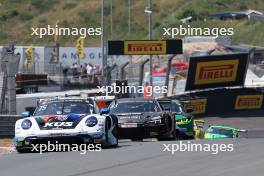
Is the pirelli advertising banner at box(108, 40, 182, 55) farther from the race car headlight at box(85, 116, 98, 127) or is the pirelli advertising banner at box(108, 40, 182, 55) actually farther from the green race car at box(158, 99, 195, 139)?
the race car headlight at box(85, 116, 98, 127)

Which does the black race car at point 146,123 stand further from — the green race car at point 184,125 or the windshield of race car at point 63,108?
the windshield of race car at point 63,108

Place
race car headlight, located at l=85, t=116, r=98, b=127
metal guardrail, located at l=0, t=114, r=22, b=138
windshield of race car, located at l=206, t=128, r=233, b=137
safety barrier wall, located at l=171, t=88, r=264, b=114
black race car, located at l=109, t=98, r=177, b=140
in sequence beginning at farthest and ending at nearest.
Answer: safety barrier wall, located at l=171, t=88, r=264, b=114 → windshield of race car, located at l=206, t=128, r=233, b=137 → metal guardrail, located at l=0, t=114, r=22, b=138 → black race car, located at l=109, t=98, r=177, b=140 → race car headlight, located at l=85, t=116, r=98, b=127

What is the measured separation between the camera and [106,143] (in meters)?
17.8

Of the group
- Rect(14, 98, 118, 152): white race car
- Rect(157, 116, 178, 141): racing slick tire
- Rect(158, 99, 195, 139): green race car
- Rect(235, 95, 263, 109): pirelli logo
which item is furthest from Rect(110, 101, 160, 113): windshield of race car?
Rect(235, 95, 263, 109): pirelli logo

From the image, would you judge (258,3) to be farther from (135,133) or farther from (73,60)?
(135,133)

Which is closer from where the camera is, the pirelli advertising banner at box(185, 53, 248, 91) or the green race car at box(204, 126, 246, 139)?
the green race car at box(204, 126, 246, 139)

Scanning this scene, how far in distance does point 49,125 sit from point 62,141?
1.38ft

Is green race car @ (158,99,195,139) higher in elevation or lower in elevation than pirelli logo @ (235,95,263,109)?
higher

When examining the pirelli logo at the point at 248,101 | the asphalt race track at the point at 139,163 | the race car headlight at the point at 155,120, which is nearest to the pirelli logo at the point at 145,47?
the pirelli logo at the point at 248,101

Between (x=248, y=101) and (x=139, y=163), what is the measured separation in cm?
2900

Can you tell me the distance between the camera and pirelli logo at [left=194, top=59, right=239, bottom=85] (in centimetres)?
4206

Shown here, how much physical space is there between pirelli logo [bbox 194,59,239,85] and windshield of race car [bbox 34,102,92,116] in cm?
2392

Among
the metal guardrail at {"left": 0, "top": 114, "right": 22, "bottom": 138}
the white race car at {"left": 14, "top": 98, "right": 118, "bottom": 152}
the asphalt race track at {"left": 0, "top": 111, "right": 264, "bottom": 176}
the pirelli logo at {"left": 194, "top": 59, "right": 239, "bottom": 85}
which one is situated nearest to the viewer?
the asphalt race track at {"left": 0, "top": 111, "right": 264, "bottom": 176}

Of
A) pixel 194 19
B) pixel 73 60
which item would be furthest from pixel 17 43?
pixel 73 60
